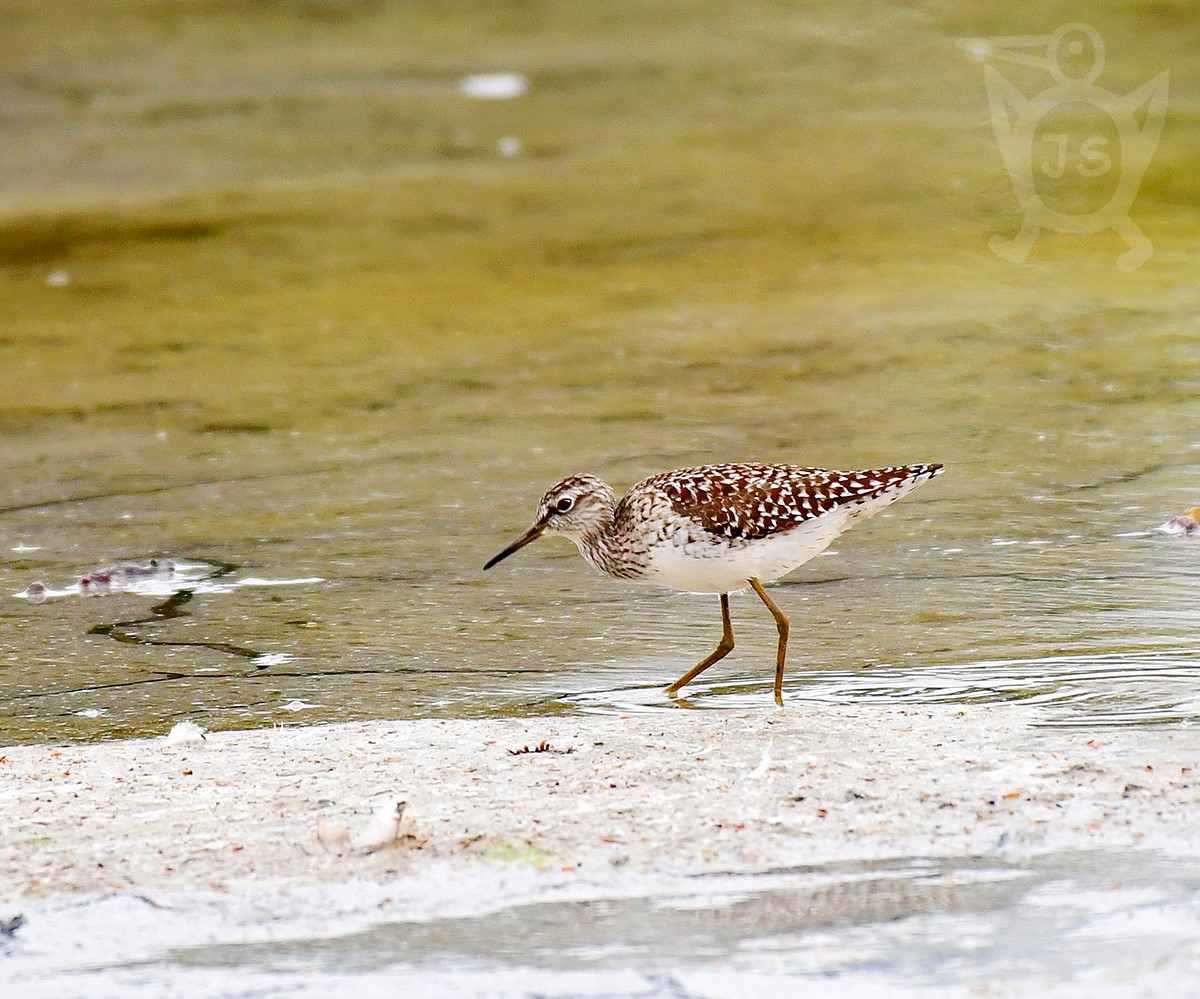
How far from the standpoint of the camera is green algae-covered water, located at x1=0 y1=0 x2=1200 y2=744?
255 inches

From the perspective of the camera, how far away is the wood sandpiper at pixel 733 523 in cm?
596

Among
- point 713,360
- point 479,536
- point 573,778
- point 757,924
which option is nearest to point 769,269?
point 713,360

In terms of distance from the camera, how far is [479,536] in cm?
786

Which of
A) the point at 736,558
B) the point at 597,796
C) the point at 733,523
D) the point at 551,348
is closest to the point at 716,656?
the point at 736,558

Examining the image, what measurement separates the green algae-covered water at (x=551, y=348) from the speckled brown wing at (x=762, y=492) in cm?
54

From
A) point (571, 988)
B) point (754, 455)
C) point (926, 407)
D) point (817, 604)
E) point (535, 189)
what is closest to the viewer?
point (571, 988)

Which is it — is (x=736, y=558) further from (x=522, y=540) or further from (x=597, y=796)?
(x=597, y=796)

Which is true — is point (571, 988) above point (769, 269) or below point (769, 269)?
below

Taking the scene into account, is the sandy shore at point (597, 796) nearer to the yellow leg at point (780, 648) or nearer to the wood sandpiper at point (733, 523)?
the yellow leg at point (780, 648)

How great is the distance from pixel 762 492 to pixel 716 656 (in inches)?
22.4

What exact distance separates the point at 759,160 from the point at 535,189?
6.10 ft

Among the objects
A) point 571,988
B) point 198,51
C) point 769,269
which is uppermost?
point 198,51

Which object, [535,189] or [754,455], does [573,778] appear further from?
[535,189]

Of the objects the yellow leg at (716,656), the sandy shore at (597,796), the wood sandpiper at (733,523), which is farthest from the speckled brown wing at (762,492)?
the sandy shore at (597,796)
